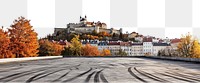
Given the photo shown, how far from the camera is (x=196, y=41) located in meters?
95.1

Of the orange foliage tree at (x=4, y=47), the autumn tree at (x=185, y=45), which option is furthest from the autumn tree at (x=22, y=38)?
the autumn tree at (x=185, y=45)

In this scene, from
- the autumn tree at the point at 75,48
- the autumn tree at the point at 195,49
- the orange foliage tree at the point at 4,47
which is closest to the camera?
the orange foliage tree at the point at 4,47

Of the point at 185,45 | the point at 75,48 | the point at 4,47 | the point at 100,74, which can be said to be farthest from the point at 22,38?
the point at 100,74

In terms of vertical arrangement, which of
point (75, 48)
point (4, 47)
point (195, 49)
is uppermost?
point (4, 47)

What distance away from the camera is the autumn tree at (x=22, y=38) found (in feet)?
269

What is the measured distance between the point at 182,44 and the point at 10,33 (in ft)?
146

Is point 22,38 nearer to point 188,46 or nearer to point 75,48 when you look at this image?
point 188,46

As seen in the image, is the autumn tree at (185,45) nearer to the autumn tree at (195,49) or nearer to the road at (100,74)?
the autumn tree at (195,49)

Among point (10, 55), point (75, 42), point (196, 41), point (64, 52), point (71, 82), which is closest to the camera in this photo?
point (71, 82)

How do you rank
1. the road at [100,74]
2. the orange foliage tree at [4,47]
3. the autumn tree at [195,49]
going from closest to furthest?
the road at [100,74] → the orange foliage tree at [4,47] → the autumn tree at [195,49]

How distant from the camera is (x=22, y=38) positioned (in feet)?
269

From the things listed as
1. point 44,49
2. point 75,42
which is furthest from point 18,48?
point 75,42

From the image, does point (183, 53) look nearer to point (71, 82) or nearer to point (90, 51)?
point (90, 51)

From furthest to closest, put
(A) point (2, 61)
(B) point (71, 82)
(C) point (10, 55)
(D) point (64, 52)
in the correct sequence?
(D) point (64, 52) < (C) point (10, 55) < (A) point (2, 61) < (B) point (71, 82)
